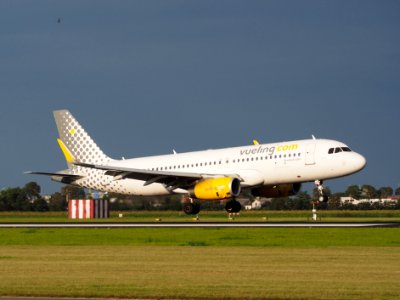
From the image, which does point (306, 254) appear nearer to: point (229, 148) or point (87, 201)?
point (229, 148)

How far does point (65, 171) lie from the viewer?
72938 millimetres

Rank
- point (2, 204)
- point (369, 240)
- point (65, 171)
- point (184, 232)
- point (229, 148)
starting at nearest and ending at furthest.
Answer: point (369, 240), point (184, 232), point (229, 148), point (65, 171), point (2, 204)

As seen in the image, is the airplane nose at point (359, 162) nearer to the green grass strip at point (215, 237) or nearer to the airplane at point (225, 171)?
the airplane at point (225, 171)

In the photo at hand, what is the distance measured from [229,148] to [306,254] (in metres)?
32.8

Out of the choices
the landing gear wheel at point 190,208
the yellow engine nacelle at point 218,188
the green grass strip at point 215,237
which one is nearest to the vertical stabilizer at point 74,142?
the landing gear wheel at point 190,208

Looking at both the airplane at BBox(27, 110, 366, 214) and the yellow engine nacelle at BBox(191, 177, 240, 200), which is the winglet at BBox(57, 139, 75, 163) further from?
the yellow engine nacelle at BBox(191, 177, 240, 200)

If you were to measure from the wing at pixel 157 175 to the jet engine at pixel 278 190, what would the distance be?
3828mm

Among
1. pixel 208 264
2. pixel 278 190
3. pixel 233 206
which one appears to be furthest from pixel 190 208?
pixel 208 264

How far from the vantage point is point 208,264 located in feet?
93.1

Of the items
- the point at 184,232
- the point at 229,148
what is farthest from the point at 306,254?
the point at 229,148

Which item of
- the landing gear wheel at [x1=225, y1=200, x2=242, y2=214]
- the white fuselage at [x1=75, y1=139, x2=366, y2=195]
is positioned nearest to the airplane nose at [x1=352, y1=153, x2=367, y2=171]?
the white fuselage at [x1=75, y1=139, x2=366, y2=195]

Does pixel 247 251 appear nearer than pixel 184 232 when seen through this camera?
Yes

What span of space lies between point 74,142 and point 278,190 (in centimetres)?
1945

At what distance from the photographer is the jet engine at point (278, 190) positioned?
210 feet
